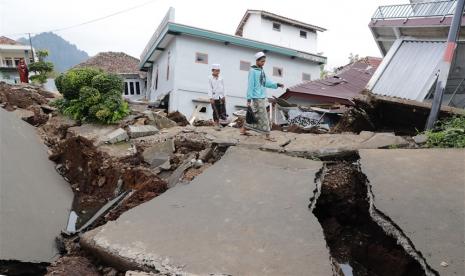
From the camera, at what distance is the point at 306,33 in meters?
23.3

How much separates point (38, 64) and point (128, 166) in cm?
2039

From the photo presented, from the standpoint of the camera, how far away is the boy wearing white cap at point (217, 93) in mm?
7834

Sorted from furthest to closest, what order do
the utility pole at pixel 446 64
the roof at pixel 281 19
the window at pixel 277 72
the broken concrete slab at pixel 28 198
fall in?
the roof at pixel 281 19, the window at pixel 277 72, the utility pole at pixel 446 64, the broken concrete slab at pixel 28 198

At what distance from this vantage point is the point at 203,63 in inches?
643

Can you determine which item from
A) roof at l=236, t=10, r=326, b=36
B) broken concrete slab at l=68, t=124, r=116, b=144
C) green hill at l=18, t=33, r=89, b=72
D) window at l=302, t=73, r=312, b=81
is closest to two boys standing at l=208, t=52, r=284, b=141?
broken concrete slab at l=68, t=124, r=116, b=144

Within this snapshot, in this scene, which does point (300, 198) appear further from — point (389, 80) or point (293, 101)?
point (293, 101)

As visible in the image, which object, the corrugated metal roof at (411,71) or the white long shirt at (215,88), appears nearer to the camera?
the white long shirt at (215,88)

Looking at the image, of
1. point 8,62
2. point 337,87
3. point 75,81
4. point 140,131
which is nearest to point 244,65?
point 337,87

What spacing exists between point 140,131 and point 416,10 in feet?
22.5

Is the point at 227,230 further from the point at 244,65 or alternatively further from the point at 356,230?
the point at 244,65

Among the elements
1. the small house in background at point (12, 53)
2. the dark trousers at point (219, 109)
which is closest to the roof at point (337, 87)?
the dark trousers at point (219, 109)

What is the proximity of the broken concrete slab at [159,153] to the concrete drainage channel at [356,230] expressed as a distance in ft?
7.66

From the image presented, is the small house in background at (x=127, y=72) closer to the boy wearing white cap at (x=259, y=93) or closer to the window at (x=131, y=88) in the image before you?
the window at (x=131, y=88)

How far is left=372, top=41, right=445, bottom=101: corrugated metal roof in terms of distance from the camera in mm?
8141
